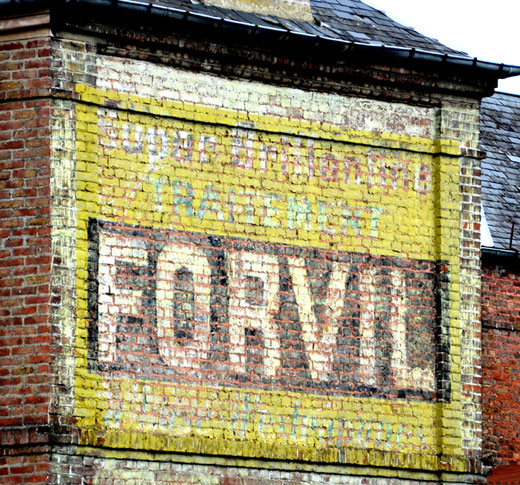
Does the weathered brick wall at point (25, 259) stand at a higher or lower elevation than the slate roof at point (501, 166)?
lower

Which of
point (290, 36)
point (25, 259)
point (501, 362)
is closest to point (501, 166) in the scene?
point (501, 362)

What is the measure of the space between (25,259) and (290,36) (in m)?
3.98

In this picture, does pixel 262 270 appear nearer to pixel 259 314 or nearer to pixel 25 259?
pixel 259 314

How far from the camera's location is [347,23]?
62.5 ft

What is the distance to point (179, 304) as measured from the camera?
55.5ft

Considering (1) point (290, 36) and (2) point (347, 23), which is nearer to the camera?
(1) point (290, 36)

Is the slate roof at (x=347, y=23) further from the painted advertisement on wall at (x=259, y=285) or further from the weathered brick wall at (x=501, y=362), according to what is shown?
the weathered brick wall at (x=501, y=362)

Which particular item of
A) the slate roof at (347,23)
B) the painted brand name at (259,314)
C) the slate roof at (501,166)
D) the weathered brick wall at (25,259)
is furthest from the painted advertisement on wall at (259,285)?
the slate roof at (501,166)

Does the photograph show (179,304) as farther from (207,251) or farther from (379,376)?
(379,376)

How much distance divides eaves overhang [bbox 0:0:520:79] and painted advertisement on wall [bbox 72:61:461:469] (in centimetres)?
75

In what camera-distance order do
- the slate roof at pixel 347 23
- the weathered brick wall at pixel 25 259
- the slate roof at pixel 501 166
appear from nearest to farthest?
the weathered brick wall at pixel 25 259, the slate roof at pixel 347 23, the slate roof at pixel 501 166

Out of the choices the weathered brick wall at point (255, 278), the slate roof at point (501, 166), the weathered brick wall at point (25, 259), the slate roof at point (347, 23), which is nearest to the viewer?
the weathered brick wall at point (25, 259)

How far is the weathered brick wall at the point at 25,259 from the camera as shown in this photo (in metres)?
15.8

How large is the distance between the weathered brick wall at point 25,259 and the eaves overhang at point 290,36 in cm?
58
